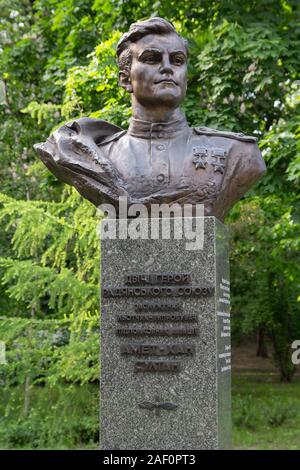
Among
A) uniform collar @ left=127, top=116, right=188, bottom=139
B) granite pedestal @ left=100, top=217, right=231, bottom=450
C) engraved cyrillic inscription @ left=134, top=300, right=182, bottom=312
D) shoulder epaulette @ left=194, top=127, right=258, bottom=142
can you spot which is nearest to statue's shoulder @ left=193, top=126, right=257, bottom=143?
shoulder epaulette @ left=194, top=127, right=258, bottom=142

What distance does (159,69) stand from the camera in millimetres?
4680

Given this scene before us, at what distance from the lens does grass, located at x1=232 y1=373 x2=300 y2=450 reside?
9.65 m

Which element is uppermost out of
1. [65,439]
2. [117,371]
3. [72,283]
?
[72,283]

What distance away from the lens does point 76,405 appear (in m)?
8.51

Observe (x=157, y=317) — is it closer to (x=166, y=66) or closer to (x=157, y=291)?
(x=157, y=291)

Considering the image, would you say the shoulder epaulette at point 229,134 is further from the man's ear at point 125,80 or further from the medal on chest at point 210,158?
the man's ear at point 125,80

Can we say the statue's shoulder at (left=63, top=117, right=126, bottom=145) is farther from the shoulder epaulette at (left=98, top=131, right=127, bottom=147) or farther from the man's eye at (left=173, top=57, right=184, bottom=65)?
the man's eye at (left=173, top=57, right=184, bottom=65)

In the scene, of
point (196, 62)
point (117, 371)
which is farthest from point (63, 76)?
point (117, 371)

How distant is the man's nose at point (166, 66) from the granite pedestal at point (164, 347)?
99 cm

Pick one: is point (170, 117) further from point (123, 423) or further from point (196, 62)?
point (196, 62)

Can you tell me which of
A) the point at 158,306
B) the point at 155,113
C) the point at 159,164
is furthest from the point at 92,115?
the point at 158,306

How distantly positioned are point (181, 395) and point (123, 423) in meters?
0.39

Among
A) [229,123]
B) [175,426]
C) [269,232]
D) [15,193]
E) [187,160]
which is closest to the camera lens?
[175,426]

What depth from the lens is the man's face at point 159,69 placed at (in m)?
4.68
